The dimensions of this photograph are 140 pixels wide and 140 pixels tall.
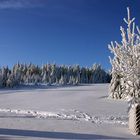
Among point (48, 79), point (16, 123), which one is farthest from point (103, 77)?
point (16, 123)

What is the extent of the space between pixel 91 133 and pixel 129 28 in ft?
16.0

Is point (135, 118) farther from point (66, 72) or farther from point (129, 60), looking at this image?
point (66, 72)

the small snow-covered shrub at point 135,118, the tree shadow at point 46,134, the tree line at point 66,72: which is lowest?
the tree shadow at point 46,134

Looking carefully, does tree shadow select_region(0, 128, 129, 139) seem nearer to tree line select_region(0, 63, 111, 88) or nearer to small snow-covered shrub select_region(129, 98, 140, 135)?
small snow-covered shrub select_region(129, 98, 140, 135)

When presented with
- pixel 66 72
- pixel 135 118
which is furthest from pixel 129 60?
pixel 66 72

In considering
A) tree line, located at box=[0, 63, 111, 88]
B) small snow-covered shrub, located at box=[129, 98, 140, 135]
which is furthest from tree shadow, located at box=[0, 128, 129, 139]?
tree line, located at box=[0, 63, 111, 88]

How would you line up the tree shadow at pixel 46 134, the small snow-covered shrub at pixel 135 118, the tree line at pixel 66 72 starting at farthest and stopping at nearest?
the tree line at pixel 66 72, the small snow-covered shrub at pixel 135 118, the tree shadow at pixel 46 134

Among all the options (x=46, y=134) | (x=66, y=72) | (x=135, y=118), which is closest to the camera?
(x=46, y=134)

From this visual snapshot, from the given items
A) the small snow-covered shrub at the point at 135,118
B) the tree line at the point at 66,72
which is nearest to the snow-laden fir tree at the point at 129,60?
the small snow-covered shrub at the point at 135,118

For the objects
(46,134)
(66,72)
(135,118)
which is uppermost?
(66,72)

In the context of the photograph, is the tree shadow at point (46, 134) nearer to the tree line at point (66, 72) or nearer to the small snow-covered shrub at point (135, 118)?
the small snow-covered shrub at point (135, 118)

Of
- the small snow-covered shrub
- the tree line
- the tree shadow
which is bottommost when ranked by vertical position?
the tree shadow

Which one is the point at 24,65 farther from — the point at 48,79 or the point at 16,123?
the point at 16,123

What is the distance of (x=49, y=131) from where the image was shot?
13.8 metres
